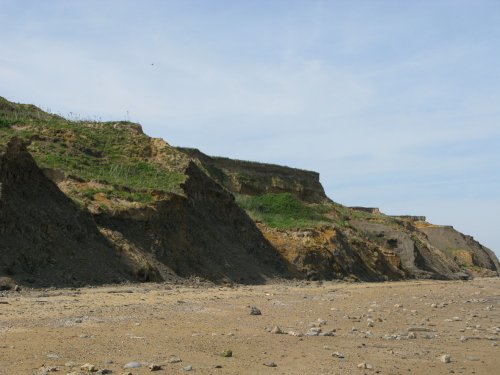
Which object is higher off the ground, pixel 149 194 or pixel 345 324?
pixel 149 194

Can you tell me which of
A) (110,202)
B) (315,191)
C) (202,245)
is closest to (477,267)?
(315,191)

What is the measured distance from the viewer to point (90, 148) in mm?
27234

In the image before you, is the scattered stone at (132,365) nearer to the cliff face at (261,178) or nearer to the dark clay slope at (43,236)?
the dark clay slope at (43,236)

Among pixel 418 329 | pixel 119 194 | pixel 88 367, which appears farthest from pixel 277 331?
pixel 119 194

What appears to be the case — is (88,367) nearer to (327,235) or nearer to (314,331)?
(314,331)

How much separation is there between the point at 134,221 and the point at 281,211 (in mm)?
18387

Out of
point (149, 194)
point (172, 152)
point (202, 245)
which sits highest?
point (172, 152)

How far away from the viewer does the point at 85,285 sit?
1639 cm

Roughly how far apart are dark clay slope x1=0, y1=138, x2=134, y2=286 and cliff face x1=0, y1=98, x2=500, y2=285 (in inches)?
1.4

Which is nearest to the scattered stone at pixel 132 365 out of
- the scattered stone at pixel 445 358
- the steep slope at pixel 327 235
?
the scattered stone at pixel 445 358

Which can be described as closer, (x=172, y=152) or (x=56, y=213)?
(x=56, y=213)

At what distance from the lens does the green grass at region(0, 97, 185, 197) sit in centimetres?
2409

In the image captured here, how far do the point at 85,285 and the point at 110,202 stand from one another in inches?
217

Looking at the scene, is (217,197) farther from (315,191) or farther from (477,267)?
(477,267)
